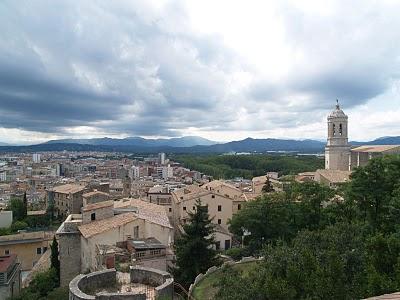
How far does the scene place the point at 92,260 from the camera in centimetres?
2416

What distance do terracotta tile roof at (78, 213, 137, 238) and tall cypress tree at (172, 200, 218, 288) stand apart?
4365 millimetres

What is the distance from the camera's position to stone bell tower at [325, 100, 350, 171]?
52.5 metres

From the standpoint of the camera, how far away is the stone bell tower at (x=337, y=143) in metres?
52.5

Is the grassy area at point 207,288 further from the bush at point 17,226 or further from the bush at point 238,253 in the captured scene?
the bush at point 17,226

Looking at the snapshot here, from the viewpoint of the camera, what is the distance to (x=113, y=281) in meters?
16.9

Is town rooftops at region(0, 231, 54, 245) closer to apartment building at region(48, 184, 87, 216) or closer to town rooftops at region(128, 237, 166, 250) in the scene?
apartment building at region(48, 184, 87, 216)

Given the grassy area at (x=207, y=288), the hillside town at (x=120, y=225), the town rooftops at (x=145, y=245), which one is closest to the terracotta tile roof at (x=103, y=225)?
the hillside town at (x=120, y=225)

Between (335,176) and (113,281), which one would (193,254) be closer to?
(113,281)

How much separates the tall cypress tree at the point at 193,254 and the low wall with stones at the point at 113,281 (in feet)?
19.4

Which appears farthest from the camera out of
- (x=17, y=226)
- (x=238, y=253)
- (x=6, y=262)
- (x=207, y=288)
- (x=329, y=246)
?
(x=17, y=226)

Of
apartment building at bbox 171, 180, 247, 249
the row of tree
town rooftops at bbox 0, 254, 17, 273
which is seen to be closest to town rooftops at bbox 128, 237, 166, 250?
the row of tree

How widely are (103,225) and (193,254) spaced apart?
6781mm

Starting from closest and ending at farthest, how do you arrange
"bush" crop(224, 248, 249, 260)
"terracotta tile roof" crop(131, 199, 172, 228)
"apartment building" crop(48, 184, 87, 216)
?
"terracotta tile roof" crop(131, 199, 172, 228), "bush" crop(224, 248, 249, 260), "apartment building" crop(48, 184, 87, 216)

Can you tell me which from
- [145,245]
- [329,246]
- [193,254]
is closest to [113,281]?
[145,245]
